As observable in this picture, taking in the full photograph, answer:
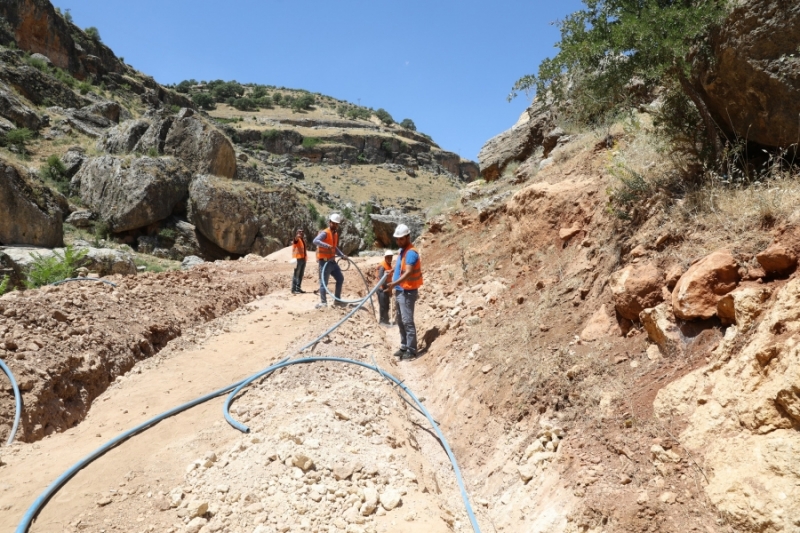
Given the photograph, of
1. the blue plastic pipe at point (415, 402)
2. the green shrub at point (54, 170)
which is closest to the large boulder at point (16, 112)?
the green shrub at point (54, 170)

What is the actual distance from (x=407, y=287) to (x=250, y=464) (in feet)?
11.0

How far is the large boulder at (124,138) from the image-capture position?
22.2 m

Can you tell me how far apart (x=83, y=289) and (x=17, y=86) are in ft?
82.0

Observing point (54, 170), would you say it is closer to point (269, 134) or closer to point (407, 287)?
point (407, 287)

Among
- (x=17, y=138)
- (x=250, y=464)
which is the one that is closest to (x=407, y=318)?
(x=250, y=464)

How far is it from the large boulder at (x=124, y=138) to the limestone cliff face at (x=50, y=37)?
14759mm

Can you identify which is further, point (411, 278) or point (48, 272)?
point (48, 272)

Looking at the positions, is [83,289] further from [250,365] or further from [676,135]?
[676,135]

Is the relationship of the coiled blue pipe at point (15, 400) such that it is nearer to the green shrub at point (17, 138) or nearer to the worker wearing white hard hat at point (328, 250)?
the worker wearing white hard hat at point (328, 250)

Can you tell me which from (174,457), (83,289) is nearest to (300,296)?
(83,289)

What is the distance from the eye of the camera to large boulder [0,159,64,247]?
50.4ft

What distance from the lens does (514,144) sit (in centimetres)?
1302

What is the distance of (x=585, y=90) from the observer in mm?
5918

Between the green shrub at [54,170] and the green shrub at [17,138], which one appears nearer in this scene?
the green shrub at [54,170]
